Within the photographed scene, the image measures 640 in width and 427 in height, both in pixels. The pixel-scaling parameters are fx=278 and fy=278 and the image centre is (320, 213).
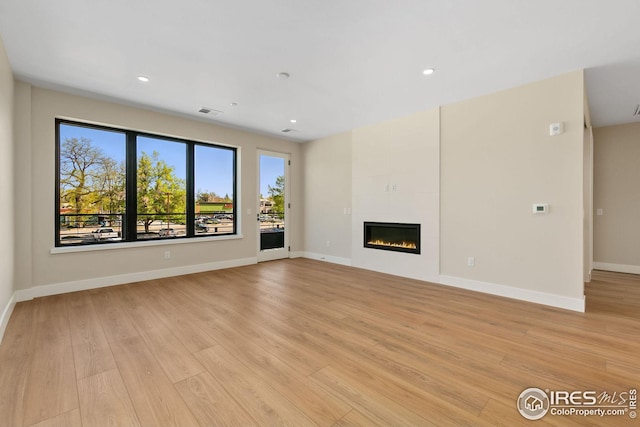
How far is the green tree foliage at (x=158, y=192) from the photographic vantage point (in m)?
4.56

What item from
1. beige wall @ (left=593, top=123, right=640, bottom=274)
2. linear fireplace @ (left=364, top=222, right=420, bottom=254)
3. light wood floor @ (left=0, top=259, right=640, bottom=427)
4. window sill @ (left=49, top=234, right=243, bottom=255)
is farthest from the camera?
beige wall @ (left=593, top=123, right=640, bottom=274)

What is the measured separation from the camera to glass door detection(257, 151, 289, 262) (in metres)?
6.07

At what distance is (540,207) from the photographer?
3365 mm

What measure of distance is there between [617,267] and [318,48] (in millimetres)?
6434

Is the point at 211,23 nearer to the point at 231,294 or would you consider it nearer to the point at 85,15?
the point at 85,15

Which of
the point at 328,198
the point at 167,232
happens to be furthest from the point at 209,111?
the point at 328,198

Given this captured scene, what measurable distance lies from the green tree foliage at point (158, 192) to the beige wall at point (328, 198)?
2705 millimetres

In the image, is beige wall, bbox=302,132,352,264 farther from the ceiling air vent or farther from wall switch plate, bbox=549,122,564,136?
wall switch plate, bbox=549,122,564,136

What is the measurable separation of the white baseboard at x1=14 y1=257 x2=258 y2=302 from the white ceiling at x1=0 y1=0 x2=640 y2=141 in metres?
2.61

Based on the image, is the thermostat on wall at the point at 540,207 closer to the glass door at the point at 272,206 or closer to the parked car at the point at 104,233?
the glass door at the point at 272,206

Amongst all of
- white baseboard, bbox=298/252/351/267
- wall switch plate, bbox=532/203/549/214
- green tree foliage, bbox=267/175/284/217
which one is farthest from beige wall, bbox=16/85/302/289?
wall switch plate, bbox=532/203/549/214

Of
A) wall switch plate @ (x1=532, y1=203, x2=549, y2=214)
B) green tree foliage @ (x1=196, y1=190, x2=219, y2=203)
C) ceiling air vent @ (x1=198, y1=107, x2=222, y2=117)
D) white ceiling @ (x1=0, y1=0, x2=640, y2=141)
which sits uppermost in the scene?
ceiling air vent @ (x1=198, y1=107, x2=222, y2=117)

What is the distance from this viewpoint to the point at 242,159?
559 centimetres

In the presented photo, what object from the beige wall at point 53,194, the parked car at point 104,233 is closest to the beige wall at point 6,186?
the beige wall at point 53,194
